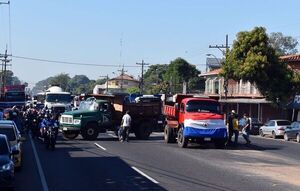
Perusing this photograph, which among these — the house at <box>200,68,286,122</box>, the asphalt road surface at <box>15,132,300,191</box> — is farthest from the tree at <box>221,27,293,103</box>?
the asphalt road surface at <box>15,132,300,191</box>

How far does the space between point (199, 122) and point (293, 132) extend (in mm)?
13910

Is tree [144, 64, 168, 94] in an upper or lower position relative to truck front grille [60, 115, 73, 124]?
upper

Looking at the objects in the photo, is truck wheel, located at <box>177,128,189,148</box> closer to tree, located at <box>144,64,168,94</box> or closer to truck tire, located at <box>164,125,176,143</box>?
truck tire, located at <box>164,125,176,143</box>

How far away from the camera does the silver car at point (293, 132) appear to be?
38.2 m

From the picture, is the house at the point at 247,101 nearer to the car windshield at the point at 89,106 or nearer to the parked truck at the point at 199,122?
the car windshield at the point at 89,106

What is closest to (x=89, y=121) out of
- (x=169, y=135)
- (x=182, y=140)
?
(x=169, y=135)

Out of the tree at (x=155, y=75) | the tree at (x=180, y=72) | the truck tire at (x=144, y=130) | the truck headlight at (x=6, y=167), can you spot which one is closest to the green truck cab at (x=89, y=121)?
the truck tire at (x=144, y=130)

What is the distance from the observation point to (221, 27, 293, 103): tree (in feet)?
161

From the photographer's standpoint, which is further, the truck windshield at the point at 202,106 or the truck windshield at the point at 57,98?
the truck windshield at the point at 57,98

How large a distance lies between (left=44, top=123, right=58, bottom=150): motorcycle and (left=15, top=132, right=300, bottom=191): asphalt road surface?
0.32 meters

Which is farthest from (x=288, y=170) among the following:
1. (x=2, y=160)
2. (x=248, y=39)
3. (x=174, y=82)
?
(x=174, y=82)

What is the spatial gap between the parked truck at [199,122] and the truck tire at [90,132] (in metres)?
4.85

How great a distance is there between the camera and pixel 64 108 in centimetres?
5362

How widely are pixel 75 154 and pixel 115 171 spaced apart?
18.7ft
